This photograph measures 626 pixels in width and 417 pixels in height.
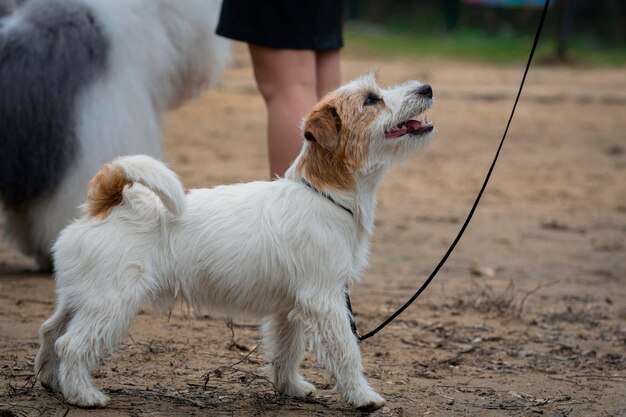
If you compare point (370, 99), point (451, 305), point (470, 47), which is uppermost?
point (370, 99)

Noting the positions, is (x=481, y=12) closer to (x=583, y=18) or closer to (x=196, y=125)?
(x=583, y=18)

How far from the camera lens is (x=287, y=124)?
4449mm

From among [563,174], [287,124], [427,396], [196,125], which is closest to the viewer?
[427,396]

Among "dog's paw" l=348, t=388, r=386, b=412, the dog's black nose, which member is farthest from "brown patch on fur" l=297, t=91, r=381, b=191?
"dog's paw" l=348, t=388, r=386, b=412

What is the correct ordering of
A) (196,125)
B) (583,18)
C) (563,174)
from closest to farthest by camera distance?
(563,174) → (196,125) → (583,18)

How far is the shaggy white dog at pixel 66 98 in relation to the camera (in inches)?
196

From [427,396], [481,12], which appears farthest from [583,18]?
[427,396]

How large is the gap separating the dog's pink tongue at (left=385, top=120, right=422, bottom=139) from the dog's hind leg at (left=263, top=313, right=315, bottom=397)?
0.72 metres

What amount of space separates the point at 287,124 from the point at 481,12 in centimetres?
1764

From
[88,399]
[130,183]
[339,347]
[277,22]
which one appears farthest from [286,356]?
[277,22]

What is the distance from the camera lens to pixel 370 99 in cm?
351

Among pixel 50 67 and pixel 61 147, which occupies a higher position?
pixel 50 67

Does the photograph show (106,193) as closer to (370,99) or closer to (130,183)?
(130,183)

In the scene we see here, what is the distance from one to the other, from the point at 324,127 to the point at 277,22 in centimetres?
Result: 119
